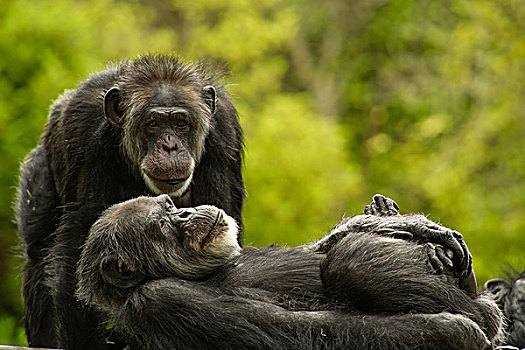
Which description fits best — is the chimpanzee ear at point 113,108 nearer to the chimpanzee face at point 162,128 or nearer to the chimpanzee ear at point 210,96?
the chimpanzee face at point 162,128

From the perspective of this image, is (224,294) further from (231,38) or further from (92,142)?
(231,38)

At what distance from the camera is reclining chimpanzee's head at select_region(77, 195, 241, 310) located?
3787mm

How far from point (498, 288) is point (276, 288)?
2.18 m

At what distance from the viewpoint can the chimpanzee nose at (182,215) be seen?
12.8 feet

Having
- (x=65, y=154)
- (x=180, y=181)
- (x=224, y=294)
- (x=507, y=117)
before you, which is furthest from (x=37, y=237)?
(x=507, y=117)

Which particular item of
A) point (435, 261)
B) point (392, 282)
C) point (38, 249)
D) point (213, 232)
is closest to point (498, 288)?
point (435, 261)

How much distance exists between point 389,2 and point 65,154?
56.9 feet

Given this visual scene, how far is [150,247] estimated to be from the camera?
3.82 meters

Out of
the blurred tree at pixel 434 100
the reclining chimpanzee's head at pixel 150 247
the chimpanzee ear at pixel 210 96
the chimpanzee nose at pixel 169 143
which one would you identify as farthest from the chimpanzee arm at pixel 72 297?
the blurred tree at pixel 434 100

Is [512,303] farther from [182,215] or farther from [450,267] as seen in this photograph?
[182,215]

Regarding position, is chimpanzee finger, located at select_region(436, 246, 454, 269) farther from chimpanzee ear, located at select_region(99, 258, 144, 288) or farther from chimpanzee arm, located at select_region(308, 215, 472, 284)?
chimpanzee ear, located at select_region(99, 258, 144, 288)

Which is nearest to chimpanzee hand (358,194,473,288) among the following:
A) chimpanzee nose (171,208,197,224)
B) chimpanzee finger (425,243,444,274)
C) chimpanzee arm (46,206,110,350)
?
chimpanzee finger (425,243,444,274)

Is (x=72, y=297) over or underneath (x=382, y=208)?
underneath

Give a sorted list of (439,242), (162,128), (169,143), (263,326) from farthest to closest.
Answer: (162,128) → (169,143) → (439,242) → (263,326)
